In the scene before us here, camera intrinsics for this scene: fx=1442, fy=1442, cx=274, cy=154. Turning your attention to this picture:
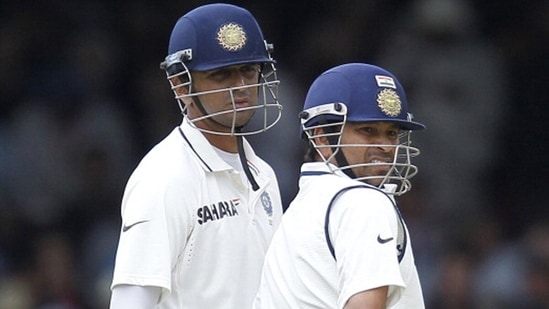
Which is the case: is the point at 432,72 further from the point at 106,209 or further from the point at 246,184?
the point at 246,184

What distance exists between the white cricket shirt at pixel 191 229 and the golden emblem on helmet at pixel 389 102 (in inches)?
23.2

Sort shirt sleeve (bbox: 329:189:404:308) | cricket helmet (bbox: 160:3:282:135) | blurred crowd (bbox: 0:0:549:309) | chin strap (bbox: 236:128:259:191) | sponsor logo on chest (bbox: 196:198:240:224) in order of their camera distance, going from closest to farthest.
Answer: shirt sleeve (bbox: 329:189:404:308) < sponsor logo on chest (bbox: 196:198:240:224) < cricket helmet (bbox: 160:3:282:135) < chin strap (bbox: 236:128:259:191) < blurred crowd (bbox: 0:0:549:309)

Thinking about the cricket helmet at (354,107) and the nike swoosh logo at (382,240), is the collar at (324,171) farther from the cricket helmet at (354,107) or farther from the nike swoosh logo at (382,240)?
the nike swoosh logo at (382,240)

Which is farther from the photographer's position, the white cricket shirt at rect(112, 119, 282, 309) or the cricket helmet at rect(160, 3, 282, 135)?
the cricket helmet at rect(160, 3, 282, 135)

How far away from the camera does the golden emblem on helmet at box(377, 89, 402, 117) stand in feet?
12.1

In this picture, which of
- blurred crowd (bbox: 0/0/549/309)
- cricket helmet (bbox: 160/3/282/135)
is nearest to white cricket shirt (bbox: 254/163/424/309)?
cricket helmet (bbox: 160/3/282/135)

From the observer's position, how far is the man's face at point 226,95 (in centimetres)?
402

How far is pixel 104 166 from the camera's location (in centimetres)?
782

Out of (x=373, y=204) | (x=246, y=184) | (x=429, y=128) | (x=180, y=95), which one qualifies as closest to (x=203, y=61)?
(x=180, y=95)

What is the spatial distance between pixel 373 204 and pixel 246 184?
2.54 feet

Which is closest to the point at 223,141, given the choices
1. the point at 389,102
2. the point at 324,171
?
the point at 324,171

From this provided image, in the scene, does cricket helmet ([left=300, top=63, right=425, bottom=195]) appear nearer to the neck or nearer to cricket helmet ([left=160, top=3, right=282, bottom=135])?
cricket helmet ([left=160, top=3, right=282, bottom=135])

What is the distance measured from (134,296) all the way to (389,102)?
840 millimetres

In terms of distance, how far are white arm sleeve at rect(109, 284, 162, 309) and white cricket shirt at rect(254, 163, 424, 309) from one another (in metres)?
0.30
